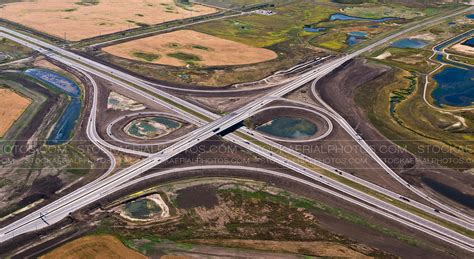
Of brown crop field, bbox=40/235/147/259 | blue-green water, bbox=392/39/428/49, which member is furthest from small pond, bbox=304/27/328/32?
brown crop field, bbox=40/235/147/259

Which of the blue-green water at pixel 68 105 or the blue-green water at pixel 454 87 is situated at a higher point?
the blue-green water at pixel 454 87

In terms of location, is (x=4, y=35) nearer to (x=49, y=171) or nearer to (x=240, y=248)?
(x=49, y=171)

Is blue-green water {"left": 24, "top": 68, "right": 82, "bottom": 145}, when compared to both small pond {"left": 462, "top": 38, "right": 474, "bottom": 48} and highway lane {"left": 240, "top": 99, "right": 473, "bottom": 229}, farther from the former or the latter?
small pond {"left": 462, "top": 38, "right": 474, "bottom": 48}

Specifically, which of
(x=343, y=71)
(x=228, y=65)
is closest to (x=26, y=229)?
(x=228, y=65)

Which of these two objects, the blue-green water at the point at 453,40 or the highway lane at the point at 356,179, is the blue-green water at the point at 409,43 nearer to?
the blue-green water at the point at 453,40

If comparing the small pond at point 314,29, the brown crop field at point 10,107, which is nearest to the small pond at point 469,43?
the small pond at point 314,29

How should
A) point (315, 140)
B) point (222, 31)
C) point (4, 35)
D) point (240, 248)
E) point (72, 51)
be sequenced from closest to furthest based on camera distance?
point (240, 248) → point (315, 140) → point (72, 51) → point (4, 35) → point (222, 31)
